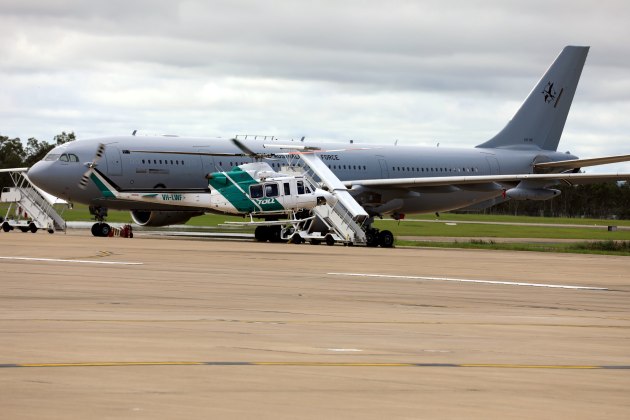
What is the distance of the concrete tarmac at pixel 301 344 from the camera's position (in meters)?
8.99

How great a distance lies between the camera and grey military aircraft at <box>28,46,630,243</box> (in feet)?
161

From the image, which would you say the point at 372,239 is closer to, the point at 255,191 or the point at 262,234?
the point at 255,191

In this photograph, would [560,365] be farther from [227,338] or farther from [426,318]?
[426,318]

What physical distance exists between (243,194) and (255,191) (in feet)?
1.72

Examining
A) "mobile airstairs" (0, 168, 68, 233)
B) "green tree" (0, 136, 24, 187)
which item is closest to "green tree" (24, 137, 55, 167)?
"green tree" (0, 136, 24, 187)

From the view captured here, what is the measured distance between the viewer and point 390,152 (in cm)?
5931

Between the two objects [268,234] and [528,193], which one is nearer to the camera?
[268,234]

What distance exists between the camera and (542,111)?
65500 millimetres

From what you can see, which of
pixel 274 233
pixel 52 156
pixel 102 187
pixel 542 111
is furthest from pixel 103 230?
pixel 542 111

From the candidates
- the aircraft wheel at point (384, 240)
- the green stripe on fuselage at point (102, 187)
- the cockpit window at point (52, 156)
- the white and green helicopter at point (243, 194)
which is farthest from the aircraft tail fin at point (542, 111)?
the cockpit window at point (52, 156)

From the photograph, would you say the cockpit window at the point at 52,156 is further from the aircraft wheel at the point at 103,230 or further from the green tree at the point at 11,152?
the green tree at the point at 11,152

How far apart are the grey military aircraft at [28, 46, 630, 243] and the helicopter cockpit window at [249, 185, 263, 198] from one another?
2.14 metres

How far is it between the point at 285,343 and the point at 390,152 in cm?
4668

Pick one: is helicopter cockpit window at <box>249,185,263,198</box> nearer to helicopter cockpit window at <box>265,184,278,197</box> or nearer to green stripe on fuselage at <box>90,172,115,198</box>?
helicopter cockpit window at <box>265,184,278,197</box>
